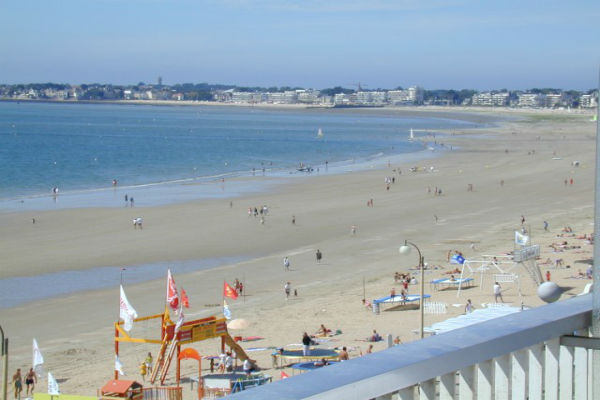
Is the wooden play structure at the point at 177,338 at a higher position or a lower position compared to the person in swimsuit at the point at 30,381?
higher

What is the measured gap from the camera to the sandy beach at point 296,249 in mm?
21641

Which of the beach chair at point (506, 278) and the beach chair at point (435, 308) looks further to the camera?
the beach chair at point (506, 278)

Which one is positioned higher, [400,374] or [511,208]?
[400,374]

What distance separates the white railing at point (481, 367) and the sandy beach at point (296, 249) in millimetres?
14235

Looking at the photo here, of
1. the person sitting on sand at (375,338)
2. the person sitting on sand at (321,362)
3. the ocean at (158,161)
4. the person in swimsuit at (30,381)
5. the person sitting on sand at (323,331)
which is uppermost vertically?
the person sitting on sand at (321,362)

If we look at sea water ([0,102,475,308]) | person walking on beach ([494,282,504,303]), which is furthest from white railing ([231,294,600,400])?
sea water ([0,102,475,308])

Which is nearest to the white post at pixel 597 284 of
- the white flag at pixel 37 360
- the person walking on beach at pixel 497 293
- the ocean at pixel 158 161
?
the white flag at pixel 37 360

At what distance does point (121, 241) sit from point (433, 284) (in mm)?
16305

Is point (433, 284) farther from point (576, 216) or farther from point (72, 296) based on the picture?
point (576, 216)

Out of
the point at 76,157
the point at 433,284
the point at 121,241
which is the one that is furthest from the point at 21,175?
the point at 433,284

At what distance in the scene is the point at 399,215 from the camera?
148 ft

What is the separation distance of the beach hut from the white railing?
13.5m

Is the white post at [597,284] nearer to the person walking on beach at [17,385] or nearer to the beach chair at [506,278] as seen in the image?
the person walking on beach at [17,385]

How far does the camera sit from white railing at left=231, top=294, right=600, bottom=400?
7.60 ft
